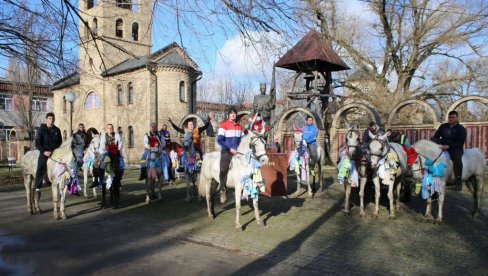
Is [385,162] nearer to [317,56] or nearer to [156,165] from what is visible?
[156,165]

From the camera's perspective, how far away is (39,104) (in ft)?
187

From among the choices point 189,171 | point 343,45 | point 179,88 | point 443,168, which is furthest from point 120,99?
point 443,168

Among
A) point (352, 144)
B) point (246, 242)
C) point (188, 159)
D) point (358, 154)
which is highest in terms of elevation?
point (352, 144)

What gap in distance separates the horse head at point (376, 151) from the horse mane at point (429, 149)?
838mm

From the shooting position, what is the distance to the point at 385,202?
1065cm

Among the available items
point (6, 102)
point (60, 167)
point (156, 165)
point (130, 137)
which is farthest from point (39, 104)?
point (60, 167)

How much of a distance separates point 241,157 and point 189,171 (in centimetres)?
414

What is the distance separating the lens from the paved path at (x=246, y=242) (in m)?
5.79

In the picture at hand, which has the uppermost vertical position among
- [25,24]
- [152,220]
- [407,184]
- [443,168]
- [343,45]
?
[343,45]

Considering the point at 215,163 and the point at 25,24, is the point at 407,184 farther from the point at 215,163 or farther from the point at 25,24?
the point at 25,24

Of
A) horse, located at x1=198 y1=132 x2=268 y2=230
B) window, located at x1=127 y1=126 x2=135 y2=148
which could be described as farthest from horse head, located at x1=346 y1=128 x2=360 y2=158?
window, located at x1=127 y1=126 x2=135 y2=148

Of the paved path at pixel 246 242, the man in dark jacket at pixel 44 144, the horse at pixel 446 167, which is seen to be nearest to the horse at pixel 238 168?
the paved path at pixel 246 242

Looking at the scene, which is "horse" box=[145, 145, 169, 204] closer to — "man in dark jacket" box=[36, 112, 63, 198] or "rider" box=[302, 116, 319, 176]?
"man in dark jacket" box=[36, 112, 63, 198]

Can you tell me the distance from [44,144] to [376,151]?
8225 mm
